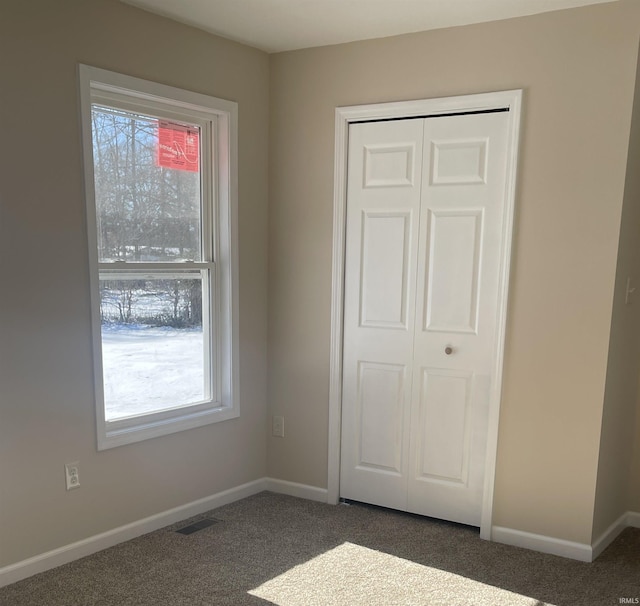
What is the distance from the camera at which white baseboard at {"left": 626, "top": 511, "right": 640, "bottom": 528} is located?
2.98 meters

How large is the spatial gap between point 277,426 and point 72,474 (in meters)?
1.22

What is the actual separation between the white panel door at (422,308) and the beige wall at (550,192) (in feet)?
0.47

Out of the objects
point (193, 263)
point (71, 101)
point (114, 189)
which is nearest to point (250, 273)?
point (193, 263)

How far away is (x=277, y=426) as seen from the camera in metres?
3.38

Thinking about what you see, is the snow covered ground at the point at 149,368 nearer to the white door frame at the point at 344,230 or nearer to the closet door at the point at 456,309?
the white door frame at the point at 344,230

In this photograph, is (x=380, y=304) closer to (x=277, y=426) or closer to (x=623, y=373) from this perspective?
(x=277, y=426)

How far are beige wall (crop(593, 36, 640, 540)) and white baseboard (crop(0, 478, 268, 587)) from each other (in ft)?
6.14

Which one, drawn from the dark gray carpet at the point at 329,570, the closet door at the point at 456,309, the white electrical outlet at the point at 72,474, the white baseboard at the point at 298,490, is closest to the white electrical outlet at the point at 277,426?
the white baseboard at the point at 298,490

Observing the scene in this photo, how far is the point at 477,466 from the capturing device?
286 centimetres

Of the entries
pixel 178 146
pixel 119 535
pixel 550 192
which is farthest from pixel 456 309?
pixel 119 535

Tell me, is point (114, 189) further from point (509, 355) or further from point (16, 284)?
point (509, 355)

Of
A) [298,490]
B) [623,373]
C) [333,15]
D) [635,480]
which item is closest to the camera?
[333,15]

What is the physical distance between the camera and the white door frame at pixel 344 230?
2646mm

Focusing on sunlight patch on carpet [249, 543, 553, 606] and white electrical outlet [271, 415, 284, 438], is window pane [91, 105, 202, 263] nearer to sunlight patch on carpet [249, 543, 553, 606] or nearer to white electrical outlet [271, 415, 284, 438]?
white electrical outlet [271, 415, 284, 438]
